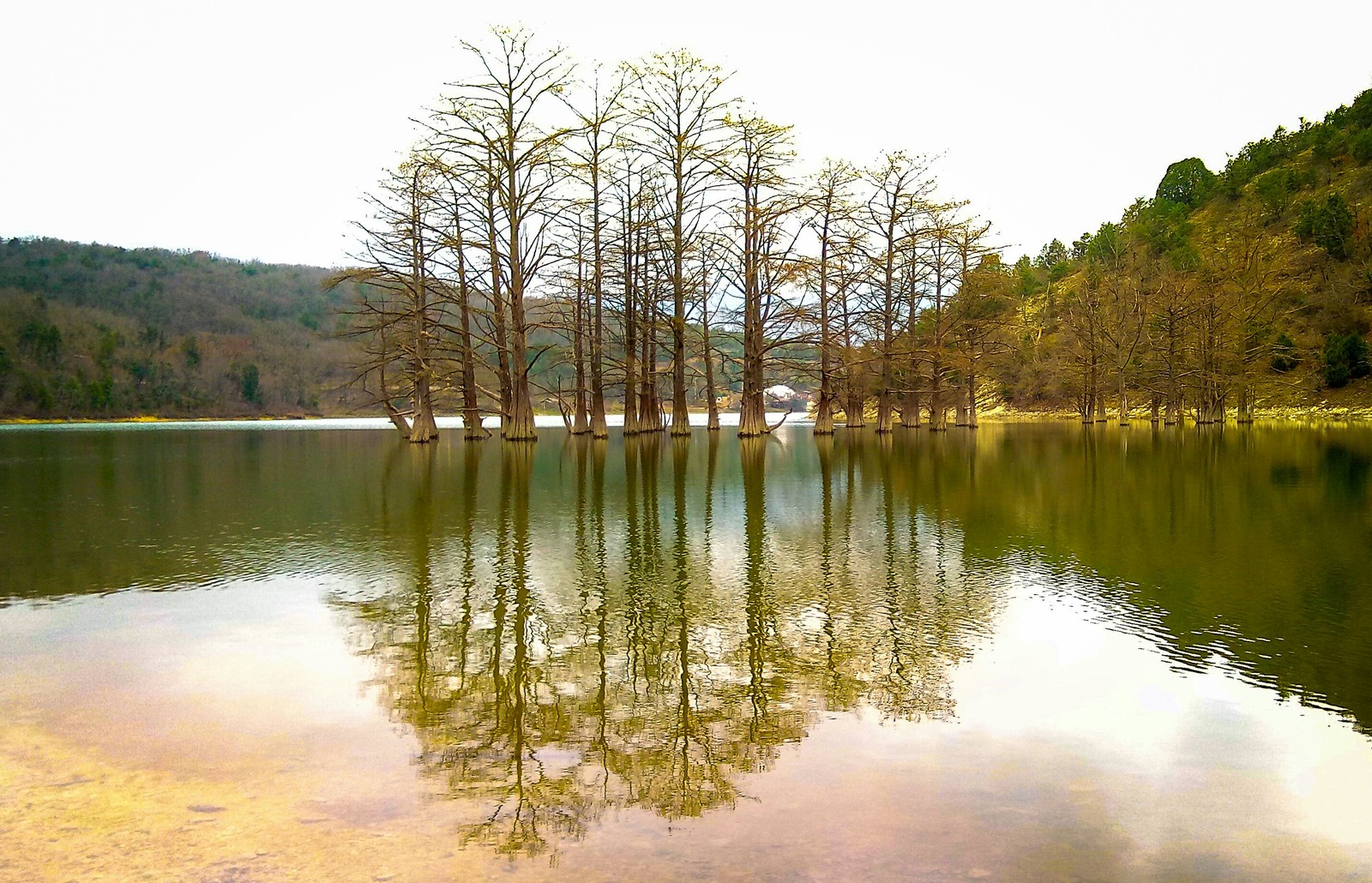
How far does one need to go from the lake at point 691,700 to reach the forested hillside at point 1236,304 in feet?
181

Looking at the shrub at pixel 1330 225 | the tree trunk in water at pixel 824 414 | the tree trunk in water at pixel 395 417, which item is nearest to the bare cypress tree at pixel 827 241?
the tree trunk in water at pixel 824 414

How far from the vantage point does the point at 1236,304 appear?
63.5 meters

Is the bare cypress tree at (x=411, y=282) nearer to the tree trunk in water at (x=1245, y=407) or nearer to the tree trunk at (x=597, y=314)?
the tree trunk at (x=597, y=314)

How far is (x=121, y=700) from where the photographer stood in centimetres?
661

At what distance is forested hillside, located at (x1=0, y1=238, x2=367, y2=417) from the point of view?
12600 cm

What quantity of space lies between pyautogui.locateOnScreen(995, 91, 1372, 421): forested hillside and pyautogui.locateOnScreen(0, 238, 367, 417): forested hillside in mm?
80821

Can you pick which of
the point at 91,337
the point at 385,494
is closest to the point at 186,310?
the point at 91,337

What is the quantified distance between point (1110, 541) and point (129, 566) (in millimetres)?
13747

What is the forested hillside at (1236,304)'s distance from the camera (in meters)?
63.8

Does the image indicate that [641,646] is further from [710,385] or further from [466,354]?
[710,385]

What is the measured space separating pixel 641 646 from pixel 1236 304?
225 feet

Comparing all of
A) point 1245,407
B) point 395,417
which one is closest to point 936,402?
point 1245,407

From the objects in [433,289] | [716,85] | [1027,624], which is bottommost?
[1027,624]

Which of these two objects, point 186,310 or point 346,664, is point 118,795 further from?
point 186,310
